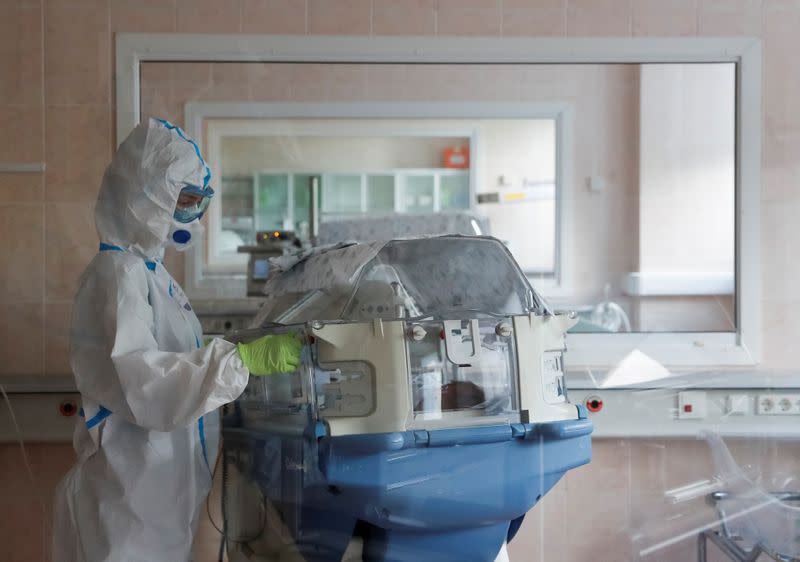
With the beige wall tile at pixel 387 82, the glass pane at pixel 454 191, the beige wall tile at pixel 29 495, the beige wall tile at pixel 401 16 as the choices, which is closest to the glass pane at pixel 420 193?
the glass pane at pixel 454 191

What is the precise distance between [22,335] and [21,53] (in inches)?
28.4

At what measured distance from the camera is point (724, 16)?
2248 millimetres

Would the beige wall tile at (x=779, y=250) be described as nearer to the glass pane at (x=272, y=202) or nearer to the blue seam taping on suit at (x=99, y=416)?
the glass pane at (x=272, y=202)

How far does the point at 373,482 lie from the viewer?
1.46 m

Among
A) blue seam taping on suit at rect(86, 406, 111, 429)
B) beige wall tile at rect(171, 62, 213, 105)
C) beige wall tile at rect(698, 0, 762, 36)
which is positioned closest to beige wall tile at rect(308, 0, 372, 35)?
beige wall tile at rect(171, 62, 213, 105)

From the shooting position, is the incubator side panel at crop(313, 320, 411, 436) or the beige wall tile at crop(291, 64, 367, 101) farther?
the beige wall tile at crop(291, 64, 367, 101)

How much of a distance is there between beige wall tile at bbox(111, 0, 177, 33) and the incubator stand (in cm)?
89

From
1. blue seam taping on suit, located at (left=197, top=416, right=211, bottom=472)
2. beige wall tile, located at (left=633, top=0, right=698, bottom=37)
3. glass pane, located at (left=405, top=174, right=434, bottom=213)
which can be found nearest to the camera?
blue seam taping on suit, located at (left=197, top=416, right=211, bottom=472)

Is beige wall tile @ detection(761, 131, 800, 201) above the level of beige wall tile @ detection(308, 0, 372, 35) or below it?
below

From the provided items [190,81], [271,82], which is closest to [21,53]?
[190,81]

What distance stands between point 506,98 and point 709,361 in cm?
90

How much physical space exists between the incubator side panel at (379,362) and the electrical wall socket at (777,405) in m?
1.21

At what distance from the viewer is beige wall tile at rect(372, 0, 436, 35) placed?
7.18ft

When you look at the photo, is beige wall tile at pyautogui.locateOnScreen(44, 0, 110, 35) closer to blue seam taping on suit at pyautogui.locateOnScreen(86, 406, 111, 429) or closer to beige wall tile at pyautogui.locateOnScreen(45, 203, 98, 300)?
beige wall tile at pyautogui.locateOnScreen(45, 203, 98, 300)
